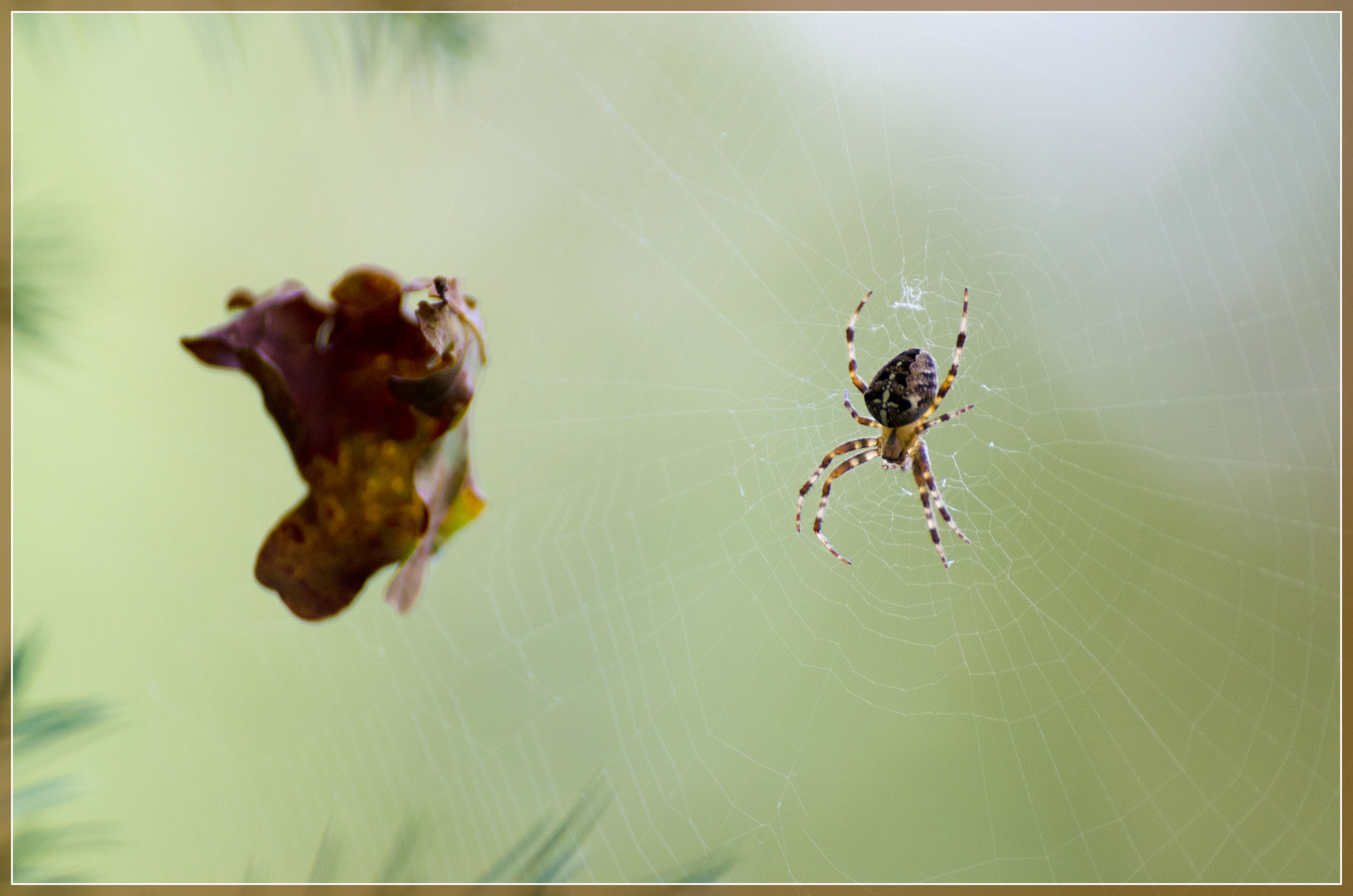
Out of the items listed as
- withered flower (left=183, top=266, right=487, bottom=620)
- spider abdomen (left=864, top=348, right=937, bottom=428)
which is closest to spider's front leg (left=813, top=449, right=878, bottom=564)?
spider abdomen (left=864, top=348, right=937, bottom=428)

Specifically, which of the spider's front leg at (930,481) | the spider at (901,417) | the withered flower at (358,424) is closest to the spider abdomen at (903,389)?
the spider at (901,417)

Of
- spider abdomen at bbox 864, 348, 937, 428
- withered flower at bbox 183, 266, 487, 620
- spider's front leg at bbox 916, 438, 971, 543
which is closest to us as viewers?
withered flower at bbox 183, 266, 487, 620

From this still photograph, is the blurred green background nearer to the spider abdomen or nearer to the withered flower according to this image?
the spider abdomen

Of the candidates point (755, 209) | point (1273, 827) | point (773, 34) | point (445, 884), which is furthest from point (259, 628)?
Result: point (1273, 827)

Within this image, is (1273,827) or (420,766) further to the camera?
(1273,827)

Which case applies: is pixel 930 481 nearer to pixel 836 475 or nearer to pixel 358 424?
pixel 836 475

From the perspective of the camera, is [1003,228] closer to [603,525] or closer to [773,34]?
[773,34]

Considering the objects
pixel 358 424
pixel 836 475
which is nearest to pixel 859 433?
pixel 836 475
